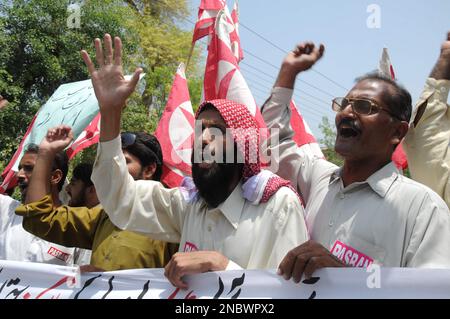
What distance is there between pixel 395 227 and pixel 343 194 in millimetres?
290

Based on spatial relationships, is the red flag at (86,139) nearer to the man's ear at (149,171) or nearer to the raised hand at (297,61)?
the man's ear at (149,171)

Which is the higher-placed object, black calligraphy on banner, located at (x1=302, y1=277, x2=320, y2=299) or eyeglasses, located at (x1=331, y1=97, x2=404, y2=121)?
eyeglasses, located at (x1=331, y1=97, x2=404, y2=121)

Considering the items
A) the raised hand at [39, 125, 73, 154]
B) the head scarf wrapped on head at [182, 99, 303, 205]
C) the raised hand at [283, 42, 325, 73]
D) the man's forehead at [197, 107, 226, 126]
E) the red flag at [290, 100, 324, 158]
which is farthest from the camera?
the red flag at [290, 100, 324, 158]

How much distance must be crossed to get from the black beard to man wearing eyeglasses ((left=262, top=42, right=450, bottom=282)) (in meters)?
0.33

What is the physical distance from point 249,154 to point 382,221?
0.60 metres

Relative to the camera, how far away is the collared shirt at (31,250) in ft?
11.3

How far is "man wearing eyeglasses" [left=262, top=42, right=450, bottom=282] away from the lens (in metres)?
1.87

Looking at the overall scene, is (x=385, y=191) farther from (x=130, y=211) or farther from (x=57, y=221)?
(x=57, y=221)

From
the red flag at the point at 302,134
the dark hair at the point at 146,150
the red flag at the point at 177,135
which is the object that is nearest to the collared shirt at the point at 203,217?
the dark hair at the point at 146,150

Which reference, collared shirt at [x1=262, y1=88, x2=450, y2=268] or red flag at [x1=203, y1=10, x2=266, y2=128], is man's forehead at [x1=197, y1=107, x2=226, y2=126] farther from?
red flag at [x1=203, y1=10, x2=266, y2=128]

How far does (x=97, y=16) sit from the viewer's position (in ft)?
39.3

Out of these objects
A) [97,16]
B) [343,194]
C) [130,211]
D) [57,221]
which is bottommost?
[97,16]

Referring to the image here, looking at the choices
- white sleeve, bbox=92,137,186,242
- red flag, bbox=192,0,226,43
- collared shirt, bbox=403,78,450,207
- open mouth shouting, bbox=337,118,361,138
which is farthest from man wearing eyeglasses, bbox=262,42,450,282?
red flag, bbox=192,0,226,43

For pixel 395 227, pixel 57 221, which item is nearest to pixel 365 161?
pixel 395 227
